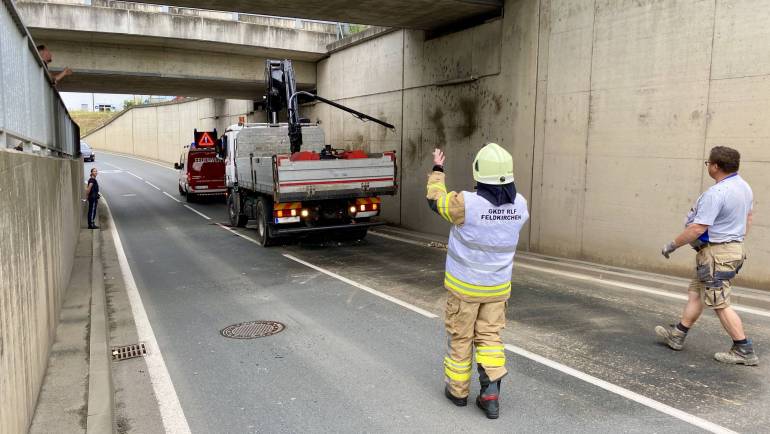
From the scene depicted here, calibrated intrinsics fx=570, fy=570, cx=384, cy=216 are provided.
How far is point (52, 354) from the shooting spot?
5.24 metres

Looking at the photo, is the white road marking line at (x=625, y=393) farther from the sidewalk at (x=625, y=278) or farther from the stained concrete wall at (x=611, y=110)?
the stained concrete wall at (x=611, y=110)

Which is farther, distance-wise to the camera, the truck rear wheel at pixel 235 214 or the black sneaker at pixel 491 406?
the truck rear wheel at pixel 235 214

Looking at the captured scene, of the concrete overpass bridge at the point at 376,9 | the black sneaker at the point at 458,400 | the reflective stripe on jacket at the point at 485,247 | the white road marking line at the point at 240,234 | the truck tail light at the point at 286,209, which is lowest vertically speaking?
the white road marking line at the point at 240,234

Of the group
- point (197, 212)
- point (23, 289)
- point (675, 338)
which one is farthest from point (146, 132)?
point (675, 338)

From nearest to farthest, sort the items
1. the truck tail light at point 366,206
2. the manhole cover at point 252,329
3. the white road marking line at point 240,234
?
the manhole cover at point 252,329 < the truck tail light at point 366,206 < the white road marking line at point 240,234

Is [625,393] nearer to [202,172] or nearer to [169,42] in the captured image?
[169,42]

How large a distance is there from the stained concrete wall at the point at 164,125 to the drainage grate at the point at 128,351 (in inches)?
1001

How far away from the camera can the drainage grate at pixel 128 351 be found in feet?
18.5

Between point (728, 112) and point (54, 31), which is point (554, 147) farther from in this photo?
point (54, 31)

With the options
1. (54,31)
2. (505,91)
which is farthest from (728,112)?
(54,31)

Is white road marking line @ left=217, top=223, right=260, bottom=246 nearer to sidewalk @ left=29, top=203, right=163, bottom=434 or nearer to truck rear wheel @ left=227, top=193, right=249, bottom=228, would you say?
truck rear wheel @ left=227, top=193, right=249, bottom=228

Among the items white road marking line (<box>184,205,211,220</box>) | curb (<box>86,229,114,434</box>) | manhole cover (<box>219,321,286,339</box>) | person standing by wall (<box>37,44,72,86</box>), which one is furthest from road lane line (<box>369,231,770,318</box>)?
white road marking line (<box>184,205,211,220</box>)

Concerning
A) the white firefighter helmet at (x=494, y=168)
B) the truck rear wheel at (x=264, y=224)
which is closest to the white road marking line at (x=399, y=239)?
the truck rear wheel at (x=264, y=224)

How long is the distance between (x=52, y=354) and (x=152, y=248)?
25.2 ft
